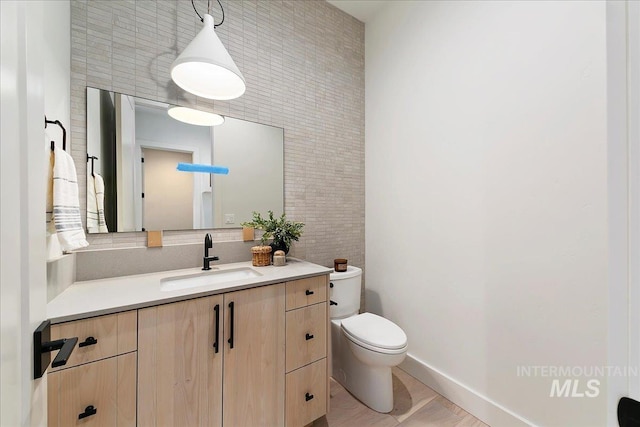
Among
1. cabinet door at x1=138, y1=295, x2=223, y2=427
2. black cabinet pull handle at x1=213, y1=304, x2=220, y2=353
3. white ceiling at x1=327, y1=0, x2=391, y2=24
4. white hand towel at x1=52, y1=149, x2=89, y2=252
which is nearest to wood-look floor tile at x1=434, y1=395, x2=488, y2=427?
cabinet door at x1=138, y1=295, x2=223, y2=427

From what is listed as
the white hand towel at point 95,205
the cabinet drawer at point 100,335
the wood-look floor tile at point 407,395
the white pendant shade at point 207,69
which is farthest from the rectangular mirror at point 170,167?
the wood-look floor tile at point 407,395

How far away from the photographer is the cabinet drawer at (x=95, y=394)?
86 cm

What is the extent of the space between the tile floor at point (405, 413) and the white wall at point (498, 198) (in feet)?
0.29

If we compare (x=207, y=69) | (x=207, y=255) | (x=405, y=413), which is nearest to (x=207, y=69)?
(x=207, y=69)

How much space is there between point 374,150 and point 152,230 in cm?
186

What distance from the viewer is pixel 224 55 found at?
52.4 inches

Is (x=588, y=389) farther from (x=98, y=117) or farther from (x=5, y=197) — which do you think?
(x=98, y=117)

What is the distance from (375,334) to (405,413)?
20.8 inches

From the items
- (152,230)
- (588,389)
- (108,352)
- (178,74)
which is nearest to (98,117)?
(178,74)

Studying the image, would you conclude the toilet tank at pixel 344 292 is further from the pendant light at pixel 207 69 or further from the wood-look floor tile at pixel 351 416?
the pendant light at pixel 207 69

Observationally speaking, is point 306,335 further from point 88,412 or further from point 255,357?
point 88,412

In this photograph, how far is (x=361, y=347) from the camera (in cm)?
162

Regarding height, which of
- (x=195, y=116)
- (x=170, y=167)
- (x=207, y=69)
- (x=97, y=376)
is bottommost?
(x=97, y=376)

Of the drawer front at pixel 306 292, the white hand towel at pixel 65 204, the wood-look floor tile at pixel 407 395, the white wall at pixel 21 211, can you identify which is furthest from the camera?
the wood-look floor tile at pixel 407 395
